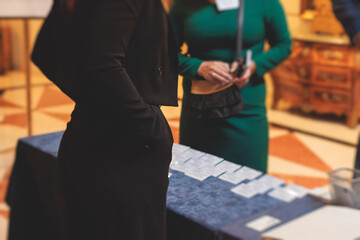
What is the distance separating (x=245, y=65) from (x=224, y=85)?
11 centimetres

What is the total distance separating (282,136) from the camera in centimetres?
491

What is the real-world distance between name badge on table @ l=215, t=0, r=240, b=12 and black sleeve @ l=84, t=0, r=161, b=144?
3.01ft

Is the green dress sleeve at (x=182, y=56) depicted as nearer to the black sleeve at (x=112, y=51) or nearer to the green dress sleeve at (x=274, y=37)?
the green dress sleeve at (x=274, y=37)

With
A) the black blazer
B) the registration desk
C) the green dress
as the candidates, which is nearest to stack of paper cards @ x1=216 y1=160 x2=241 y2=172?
the registration desk

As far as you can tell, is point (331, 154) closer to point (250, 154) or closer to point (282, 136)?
point (282, 136)

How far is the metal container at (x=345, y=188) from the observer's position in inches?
50.8

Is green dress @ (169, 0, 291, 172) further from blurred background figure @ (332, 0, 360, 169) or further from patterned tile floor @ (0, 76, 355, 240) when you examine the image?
patterned tile floor @ (0, 76, 355, 240)

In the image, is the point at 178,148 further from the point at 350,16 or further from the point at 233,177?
the point at 350,16

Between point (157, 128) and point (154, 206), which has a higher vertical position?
point (157, 128)

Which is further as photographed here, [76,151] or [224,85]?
[224,85]

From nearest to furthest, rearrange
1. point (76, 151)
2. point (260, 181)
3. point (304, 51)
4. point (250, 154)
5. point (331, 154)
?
1. point (76, 151)
2. point (260, 181)
3. point (250, 154)
4. point (331, 154)
5. point (304, 51)

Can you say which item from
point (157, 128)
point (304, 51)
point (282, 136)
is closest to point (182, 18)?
point (157, 128)

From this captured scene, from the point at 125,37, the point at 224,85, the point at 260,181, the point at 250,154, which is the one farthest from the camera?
the point at 250,154

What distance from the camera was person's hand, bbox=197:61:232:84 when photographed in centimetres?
182
